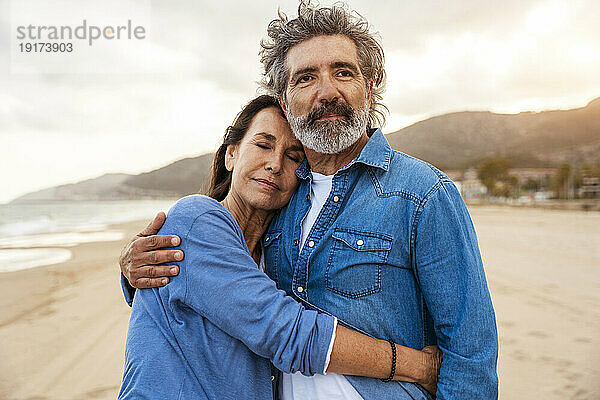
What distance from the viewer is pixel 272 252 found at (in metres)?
2.29

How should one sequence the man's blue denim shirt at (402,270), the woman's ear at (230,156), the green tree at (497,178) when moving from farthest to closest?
the green tree at (497,178) → the woman's ear at (230,156) → the man's blue denim shirt at (402,270)

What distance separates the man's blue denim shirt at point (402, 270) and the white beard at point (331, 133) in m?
0.13

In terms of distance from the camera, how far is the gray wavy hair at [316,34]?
89.7 inches

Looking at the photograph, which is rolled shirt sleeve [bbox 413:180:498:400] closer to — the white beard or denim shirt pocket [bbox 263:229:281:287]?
the white beard

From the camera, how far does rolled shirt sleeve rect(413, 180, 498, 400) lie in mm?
1797

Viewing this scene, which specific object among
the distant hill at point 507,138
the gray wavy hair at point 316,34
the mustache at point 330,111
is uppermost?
the distant hill at point 507,138

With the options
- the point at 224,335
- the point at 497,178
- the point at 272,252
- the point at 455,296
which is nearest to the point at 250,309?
the point at 224,335

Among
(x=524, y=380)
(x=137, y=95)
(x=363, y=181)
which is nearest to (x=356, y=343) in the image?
(x=363, y=181)

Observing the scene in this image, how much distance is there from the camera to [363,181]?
2.11m

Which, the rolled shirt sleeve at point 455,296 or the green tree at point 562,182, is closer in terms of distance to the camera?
the rolled shirt sleeve at point 455,296

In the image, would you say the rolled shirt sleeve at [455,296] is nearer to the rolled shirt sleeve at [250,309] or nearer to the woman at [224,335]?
the woman at [224,335]

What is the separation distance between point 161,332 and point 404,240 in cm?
95

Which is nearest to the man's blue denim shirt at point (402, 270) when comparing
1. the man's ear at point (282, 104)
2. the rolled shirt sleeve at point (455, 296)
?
the rolled shirt sleeve at point (455, 296)

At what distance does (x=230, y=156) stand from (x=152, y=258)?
0.81 metres
